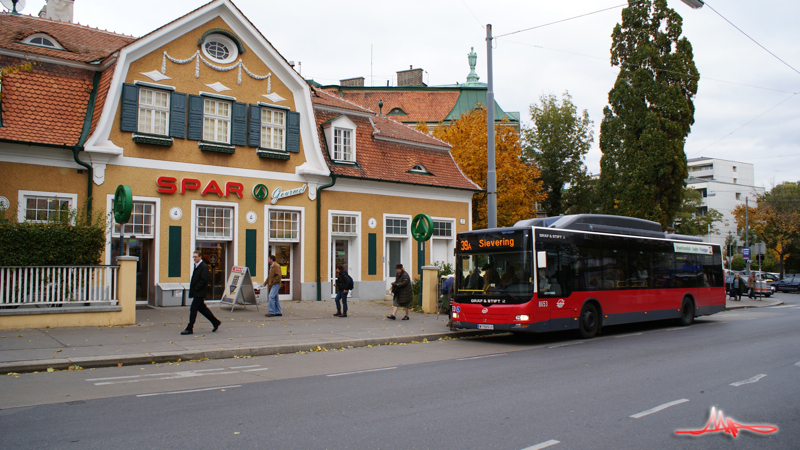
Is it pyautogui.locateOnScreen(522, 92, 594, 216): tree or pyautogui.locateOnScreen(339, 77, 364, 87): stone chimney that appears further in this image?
pyautogui.locateOnScreen(339, 77, 364, 87): stone chimney

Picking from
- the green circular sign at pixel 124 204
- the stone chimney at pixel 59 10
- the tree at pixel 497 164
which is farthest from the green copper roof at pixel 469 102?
the green circular sign at pixel 124 204

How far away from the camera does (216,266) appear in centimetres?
1933

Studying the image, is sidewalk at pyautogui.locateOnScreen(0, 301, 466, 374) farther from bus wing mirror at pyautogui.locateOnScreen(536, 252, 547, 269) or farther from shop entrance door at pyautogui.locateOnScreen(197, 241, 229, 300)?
bus wing mirror at pyautogui.locateOnScreen(536, 252, 547, 269)

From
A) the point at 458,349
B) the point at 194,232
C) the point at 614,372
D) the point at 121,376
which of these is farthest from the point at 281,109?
the point at 614,372

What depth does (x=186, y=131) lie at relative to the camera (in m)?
18.5

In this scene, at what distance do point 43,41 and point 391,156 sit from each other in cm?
1255

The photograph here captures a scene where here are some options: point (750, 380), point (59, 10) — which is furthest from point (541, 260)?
point (59, 10)

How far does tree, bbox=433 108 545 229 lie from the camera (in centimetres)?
3366

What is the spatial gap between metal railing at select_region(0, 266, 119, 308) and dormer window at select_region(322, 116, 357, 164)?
9.85 meters

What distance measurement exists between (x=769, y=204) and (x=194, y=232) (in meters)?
60.7

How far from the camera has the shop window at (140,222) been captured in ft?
57.3

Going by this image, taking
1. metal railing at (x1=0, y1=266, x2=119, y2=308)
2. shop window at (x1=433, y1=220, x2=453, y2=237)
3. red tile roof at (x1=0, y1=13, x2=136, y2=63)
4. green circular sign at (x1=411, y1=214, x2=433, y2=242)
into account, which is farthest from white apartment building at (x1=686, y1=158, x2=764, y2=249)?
metal railing at (x1=0, y1=266, x2=119, y2=308)

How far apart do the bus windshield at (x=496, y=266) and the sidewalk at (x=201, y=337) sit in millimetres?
1661

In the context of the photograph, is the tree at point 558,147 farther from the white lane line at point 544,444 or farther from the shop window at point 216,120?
the white lane line at point 544,444
